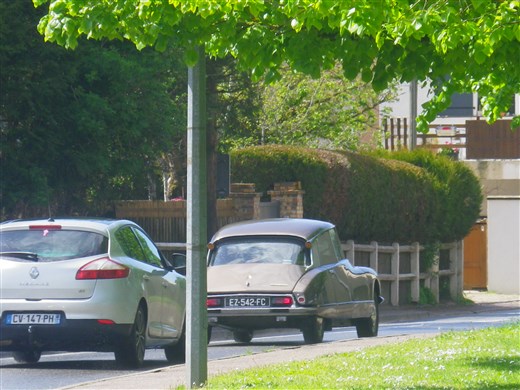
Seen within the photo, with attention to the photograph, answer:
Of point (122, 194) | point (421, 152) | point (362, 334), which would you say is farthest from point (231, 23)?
point (421, 152)

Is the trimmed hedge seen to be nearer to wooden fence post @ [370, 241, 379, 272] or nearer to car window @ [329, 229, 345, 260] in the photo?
wooden fence post @ [370, 241, 379, 272]

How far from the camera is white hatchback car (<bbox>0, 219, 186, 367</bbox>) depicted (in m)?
12.6

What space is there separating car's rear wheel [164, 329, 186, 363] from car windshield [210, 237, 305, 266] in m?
2.46

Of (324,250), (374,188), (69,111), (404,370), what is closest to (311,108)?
(374,188)

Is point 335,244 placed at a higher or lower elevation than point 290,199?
lower

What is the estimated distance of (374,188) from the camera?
95.2ft

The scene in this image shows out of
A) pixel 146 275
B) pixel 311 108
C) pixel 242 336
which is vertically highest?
pixel 311 108

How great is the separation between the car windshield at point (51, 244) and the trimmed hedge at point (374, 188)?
502 inches

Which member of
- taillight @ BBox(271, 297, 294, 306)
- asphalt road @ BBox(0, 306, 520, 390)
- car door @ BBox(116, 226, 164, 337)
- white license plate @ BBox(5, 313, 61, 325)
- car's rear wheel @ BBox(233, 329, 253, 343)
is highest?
car door @ BBox(116, 226, 164, 337)

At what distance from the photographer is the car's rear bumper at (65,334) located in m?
12.6

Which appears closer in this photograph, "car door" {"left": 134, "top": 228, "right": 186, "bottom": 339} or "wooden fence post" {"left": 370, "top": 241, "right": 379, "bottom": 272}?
"car door" {"left": 134, "top": 228, "right": 186, "bottom": 339}

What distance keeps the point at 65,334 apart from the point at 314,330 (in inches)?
182

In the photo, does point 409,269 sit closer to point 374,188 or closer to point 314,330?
point 374,188

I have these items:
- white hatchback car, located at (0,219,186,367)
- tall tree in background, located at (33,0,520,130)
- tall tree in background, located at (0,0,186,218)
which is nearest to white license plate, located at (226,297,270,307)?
white hatchback car, located at (0,219,186,367)
